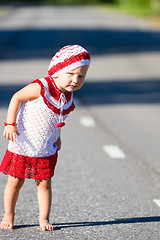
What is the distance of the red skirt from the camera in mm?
4449

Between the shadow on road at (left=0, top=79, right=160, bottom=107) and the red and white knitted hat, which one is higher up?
the red and white knitted hat

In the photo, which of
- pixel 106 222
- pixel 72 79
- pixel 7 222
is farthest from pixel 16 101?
pixel 106 222

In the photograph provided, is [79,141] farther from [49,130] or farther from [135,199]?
[49,130]

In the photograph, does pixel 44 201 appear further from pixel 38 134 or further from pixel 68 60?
pixel 68 60

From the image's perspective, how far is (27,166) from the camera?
4453 millimetres

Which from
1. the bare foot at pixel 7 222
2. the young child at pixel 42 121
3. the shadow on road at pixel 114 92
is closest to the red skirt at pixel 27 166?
the young child at pixel 42 121

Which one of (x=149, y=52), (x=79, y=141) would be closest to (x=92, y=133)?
(x=79, y=141)

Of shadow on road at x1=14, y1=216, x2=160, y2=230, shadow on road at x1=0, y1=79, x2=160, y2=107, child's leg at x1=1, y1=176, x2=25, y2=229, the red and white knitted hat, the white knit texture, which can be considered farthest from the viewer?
shadow on road at x1=0, y1=79, x2=160, y2=107

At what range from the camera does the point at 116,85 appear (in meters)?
14.7

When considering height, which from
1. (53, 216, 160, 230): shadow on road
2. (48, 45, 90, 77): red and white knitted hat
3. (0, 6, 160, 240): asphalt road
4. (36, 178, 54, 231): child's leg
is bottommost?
(0, 6, 160, 240): asphalt road

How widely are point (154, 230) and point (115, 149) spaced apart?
315 cm

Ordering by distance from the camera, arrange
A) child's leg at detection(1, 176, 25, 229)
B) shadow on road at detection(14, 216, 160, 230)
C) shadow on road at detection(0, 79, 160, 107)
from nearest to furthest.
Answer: child's leg at detection(1, 176, 25, 229)
shadow on road at detection(14, 216, 160, 230)
shadow on road at detection(0, 79, 160, 107)

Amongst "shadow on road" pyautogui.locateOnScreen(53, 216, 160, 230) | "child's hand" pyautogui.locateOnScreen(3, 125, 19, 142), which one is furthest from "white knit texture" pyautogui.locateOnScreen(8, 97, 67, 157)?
"shadow on road" pyautogui.locateOnScreen(53, 216, 160, 230)

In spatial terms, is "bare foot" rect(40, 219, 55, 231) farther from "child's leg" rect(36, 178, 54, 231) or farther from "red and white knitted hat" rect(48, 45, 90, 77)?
"red and white knitted hat" rect(48, 45, 90, 77)
